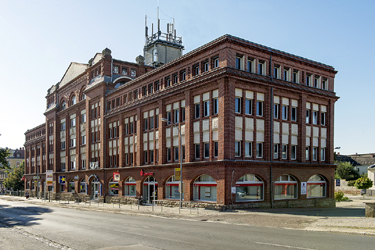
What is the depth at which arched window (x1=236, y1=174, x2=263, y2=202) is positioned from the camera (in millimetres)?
32094

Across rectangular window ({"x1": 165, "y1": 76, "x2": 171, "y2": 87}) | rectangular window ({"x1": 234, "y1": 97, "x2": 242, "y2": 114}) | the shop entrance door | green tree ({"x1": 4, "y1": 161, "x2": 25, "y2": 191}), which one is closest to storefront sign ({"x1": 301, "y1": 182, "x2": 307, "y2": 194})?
rectangular window ({"x1": 234, "y1": 97, "x2": 242, "y2": 114})

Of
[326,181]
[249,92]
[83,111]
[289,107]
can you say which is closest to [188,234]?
[249,92]

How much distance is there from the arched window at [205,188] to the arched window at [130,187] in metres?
13.1

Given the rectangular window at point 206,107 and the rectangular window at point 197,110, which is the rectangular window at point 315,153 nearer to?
the rectangular window at point 206,107

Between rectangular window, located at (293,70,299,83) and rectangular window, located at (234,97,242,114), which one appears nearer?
rectangular window, located at (234,97,242,114)

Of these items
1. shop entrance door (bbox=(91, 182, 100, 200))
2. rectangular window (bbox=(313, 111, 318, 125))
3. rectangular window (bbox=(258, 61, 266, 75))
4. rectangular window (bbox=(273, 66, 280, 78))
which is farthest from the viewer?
shop entrance door (bbox=(91, 182, 100, 200))

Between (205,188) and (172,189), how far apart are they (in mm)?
5852

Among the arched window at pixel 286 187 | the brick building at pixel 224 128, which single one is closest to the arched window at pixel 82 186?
the brick building at pixel 224 128

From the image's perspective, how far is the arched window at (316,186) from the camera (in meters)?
38.2

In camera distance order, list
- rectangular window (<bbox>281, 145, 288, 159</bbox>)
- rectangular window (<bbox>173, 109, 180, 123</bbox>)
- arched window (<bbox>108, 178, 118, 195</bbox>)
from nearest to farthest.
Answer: rectangular window (<bbox>281, 145, 288, 159</bbox>) → rectangular window (<bbox>173, 109, 180, 123</bbox>) → arched window (<bbox>108, 178, 118, 195</bbox>)

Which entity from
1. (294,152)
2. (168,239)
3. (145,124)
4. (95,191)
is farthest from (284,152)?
(95,191)

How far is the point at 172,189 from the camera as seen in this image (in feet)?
126

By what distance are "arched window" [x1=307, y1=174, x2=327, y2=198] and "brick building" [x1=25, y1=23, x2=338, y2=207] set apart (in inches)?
4.2

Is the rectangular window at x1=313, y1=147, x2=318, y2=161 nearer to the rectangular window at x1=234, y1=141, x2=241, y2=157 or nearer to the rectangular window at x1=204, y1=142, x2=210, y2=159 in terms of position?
the rectangular window at x1=234, y1=141, x2=241, y2=157
